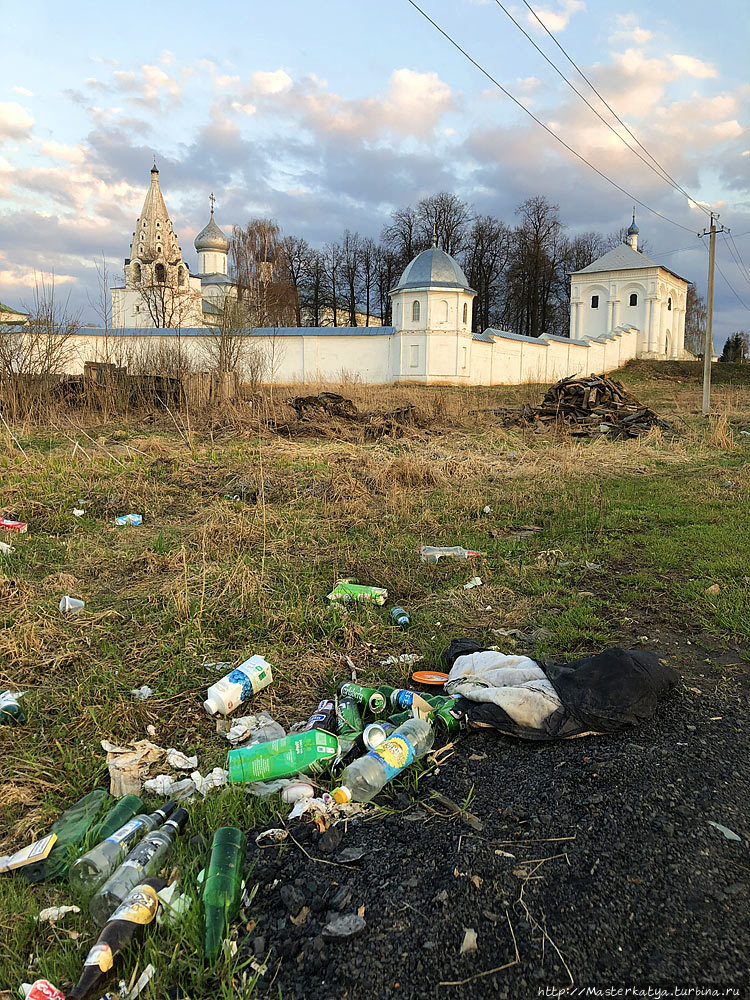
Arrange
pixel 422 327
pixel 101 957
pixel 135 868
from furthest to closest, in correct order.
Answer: pixel 422 327
pixel 135 868
pixel 101 957

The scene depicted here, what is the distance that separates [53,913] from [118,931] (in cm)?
28

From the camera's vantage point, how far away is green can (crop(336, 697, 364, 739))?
2.89 m

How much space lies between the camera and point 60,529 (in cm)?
614

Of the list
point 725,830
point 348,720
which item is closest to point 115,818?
point 348,720

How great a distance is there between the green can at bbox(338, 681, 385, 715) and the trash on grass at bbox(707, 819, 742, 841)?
4.59 ft

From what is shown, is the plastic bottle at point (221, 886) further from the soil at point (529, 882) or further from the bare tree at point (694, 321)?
the bare tree at point (694, 321)

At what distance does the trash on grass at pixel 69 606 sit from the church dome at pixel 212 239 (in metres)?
51.9

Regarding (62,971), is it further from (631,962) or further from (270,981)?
(631,962)

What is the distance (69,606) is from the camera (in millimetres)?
4098

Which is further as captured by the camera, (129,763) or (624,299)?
(624,299)

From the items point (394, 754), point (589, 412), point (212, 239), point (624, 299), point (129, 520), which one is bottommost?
point (394, 754)

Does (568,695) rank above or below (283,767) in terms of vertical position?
above

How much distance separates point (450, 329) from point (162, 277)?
26.0 metres

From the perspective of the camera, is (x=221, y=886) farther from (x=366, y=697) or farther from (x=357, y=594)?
(x=357, y=594)
